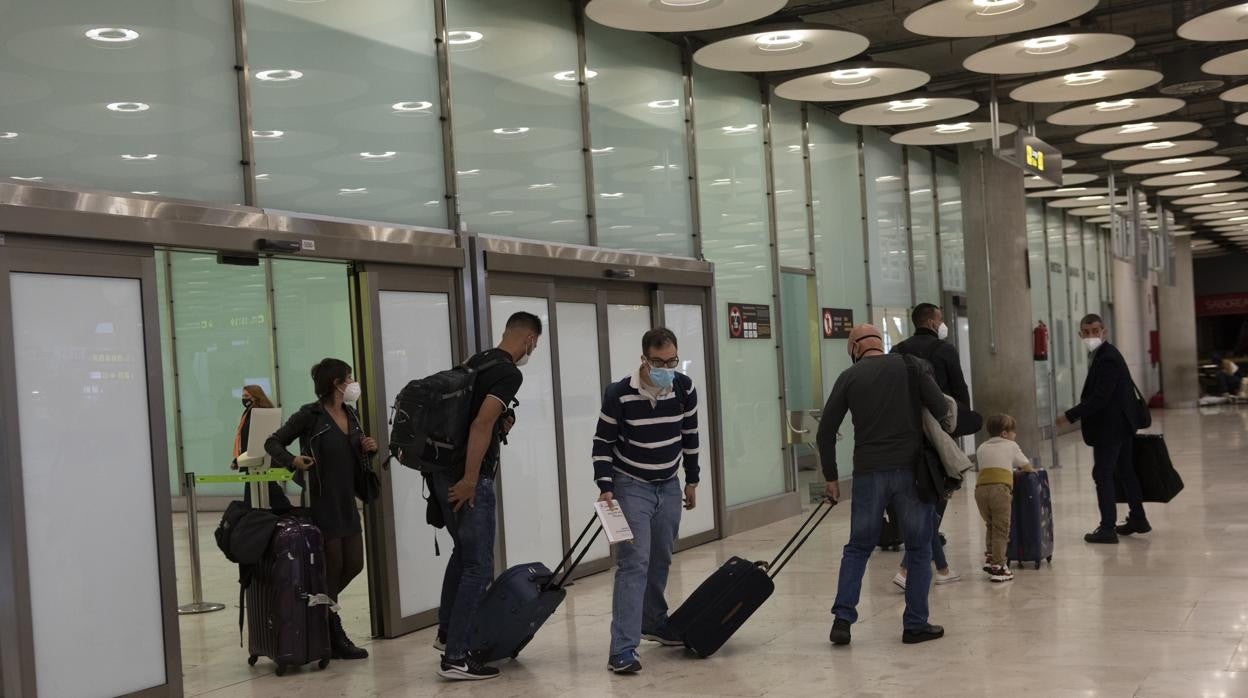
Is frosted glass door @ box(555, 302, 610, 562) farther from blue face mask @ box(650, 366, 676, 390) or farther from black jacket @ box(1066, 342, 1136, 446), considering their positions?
black jacket @ box(1066, 342, 1136, 446)

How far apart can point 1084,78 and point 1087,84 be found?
18cm

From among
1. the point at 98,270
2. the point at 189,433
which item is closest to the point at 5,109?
the point at 98,270

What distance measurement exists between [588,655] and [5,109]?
12.8 feet

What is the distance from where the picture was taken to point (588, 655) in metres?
6.84

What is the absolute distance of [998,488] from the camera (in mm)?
8477

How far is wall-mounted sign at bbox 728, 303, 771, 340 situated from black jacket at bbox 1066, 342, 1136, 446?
3.75 m

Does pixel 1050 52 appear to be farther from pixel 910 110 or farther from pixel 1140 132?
pixel 1140 132

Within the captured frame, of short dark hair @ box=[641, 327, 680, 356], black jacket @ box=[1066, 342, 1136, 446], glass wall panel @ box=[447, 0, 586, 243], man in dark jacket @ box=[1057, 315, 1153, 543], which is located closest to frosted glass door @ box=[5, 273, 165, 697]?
short dark hair @ box=[641, 327, 680, 356]

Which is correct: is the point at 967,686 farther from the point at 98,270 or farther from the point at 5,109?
the point at 5,109

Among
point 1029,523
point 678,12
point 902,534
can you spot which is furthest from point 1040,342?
point 902,534

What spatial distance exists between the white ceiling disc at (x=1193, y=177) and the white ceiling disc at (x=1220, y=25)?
992 centimetres

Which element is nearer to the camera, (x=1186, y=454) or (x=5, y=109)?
(x=5, y=109)

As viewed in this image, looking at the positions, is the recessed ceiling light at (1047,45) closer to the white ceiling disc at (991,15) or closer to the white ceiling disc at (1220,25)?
the white ceiling disc at (991,15)

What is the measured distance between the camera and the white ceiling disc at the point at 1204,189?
22891 millimetres
